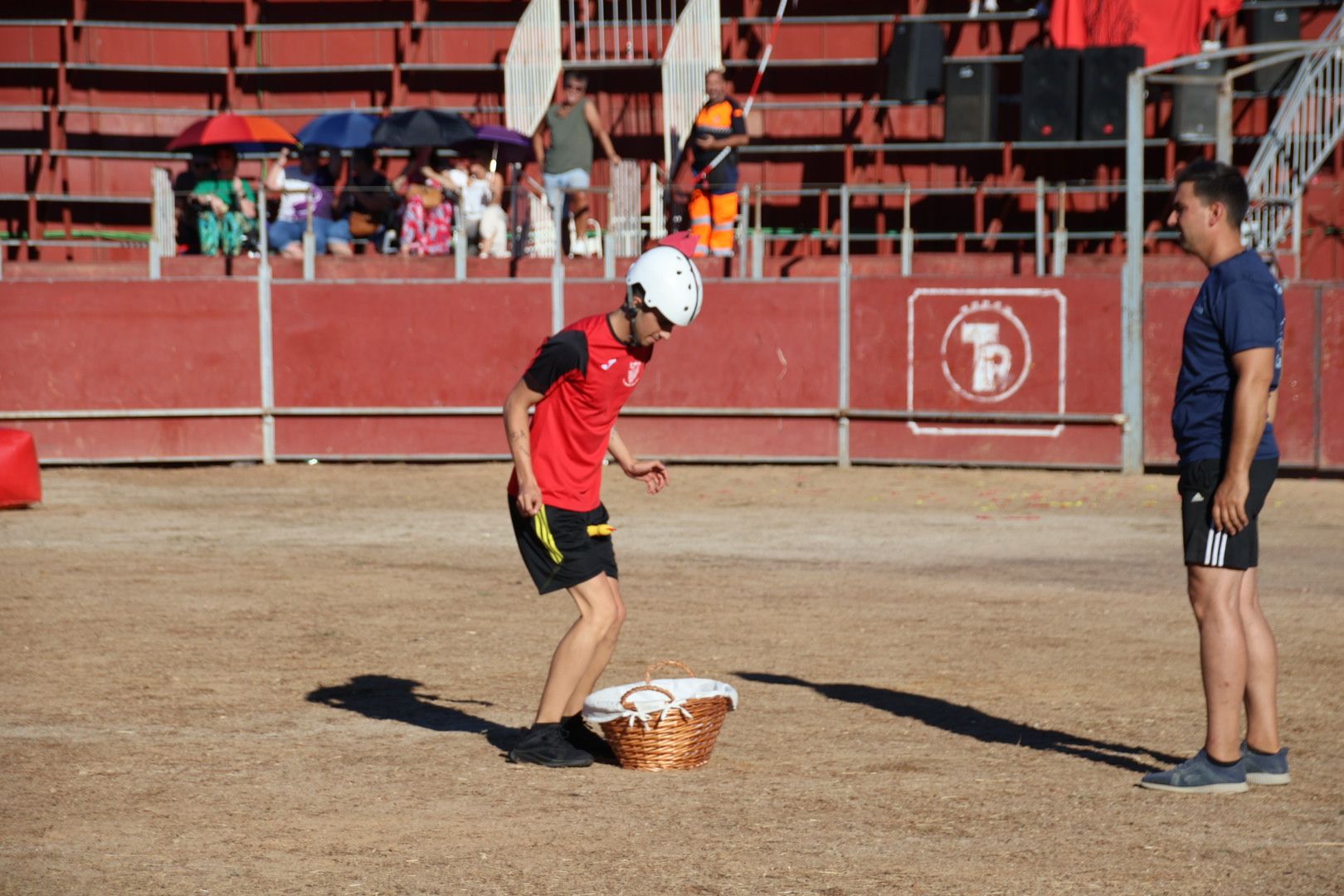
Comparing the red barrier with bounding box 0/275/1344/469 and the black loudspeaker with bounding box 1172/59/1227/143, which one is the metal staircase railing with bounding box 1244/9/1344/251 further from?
the red barrier with bounding box 0/275/1344/469

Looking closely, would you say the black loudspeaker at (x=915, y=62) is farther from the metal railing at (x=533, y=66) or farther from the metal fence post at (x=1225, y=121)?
the metal fence post at (x=1225, y=121)

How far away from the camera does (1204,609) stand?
6.60 m

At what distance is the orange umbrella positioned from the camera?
20812 mm

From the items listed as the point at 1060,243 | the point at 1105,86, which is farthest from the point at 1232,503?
the point at 1105,86

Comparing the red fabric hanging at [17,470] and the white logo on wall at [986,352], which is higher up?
the white logo on wall at [986,352]

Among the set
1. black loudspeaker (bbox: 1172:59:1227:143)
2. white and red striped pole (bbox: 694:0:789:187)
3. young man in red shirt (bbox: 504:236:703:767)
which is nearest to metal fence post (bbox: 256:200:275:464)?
white and red striped pole (bbox: 694:0:789:187)

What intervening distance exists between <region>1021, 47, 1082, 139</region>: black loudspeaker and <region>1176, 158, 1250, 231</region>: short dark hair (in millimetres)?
15105

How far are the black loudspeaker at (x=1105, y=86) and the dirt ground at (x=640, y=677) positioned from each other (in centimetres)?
697

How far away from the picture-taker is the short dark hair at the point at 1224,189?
6.61 metres

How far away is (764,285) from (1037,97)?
459 centimetres

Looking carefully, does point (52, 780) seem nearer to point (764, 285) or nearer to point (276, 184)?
point (764, 285)

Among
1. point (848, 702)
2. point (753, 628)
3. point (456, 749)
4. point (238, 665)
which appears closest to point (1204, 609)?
point (848, 702)

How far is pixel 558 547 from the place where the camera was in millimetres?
7070

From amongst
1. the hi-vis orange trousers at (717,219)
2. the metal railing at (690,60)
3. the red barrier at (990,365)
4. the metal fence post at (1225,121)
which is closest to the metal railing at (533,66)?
the metal railing at (690,60)
